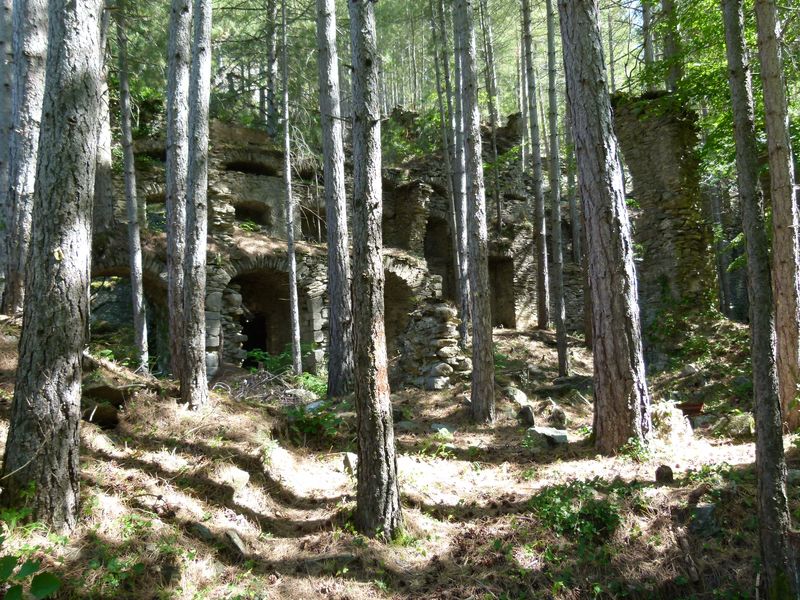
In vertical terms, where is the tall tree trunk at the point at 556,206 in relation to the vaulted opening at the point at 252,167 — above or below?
below

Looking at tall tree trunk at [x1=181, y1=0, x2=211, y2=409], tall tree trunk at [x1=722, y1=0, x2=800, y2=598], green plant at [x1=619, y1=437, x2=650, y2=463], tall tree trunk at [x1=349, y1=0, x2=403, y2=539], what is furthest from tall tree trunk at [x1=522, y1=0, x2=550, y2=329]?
tall tree trunk at [x1=722, y1=0, x2=800, y2=598]

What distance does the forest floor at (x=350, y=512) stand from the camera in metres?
3.56

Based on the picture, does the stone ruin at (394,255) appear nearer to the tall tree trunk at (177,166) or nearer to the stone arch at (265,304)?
the stone arch at (265,304)

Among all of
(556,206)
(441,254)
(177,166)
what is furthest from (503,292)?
(177,166)

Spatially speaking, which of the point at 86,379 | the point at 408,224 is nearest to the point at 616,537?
the point at 86,379

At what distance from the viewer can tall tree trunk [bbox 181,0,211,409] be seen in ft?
19.3

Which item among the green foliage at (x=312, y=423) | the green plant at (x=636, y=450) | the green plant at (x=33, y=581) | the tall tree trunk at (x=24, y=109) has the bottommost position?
the green plant at (x=636, y=450)

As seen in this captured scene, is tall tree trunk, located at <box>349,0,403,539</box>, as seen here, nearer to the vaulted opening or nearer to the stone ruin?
the stone ruin

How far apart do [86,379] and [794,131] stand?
1108cm

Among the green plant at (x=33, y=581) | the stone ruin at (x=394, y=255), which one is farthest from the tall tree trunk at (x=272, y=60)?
the green plant at (x=33, y=581)

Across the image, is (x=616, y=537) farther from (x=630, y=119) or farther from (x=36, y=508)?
(x=630, y=119)

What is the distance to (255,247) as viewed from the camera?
12.4 m

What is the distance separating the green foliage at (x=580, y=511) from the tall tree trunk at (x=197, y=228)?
369 centimetres

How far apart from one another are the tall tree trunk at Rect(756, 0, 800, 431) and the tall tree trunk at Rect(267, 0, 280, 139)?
8.73 m
